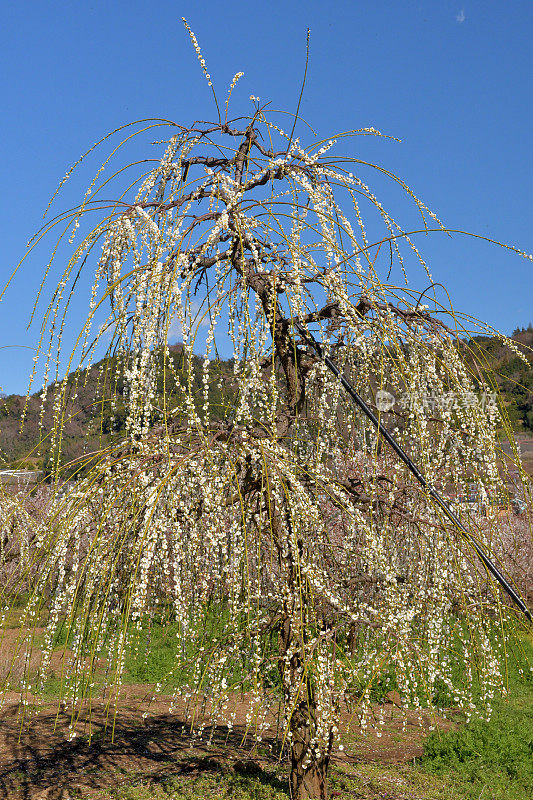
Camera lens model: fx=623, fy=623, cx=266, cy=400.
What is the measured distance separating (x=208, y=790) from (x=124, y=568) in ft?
8.03

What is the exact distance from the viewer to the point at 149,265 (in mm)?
2658

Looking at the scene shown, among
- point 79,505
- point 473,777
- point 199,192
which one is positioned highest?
point 199,192

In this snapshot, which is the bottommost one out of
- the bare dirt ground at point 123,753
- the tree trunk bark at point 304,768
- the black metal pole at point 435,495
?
the bare dirt ground at point 123,753

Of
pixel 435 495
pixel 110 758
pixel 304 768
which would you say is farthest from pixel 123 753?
pixel 435 495

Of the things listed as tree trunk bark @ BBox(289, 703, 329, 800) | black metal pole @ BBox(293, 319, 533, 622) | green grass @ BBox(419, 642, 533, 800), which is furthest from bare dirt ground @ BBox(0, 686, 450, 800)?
black metal pole @ BBox(293, 319, 533, 622)

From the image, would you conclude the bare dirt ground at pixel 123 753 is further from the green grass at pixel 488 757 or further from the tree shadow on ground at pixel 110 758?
the green grass at pixel 488 757

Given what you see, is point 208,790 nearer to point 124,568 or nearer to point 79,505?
point 124,568

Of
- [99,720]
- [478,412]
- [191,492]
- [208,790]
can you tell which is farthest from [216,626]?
[99,720]

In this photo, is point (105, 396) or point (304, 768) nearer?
point (105, 396)

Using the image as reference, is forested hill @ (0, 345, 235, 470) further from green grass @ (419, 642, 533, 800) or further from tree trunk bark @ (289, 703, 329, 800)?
green grass @ (419, 642, 533, 800)

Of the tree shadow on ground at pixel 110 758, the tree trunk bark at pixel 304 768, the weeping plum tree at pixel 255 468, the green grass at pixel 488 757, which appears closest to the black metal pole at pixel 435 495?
the weeping plum tree at pixel 255 468

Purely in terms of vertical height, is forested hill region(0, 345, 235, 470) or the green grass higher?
forested hill region(0, 345, 235, 470)

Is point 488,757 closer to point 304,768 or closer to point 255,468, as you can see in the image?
point 304,768

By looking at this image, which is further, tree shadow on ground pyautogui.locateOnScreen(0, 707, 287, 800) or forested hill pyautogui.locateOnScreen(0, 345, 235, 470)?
tree shadow on ground pyautogui.locateOnScreen(0, 707, 287, 800)
